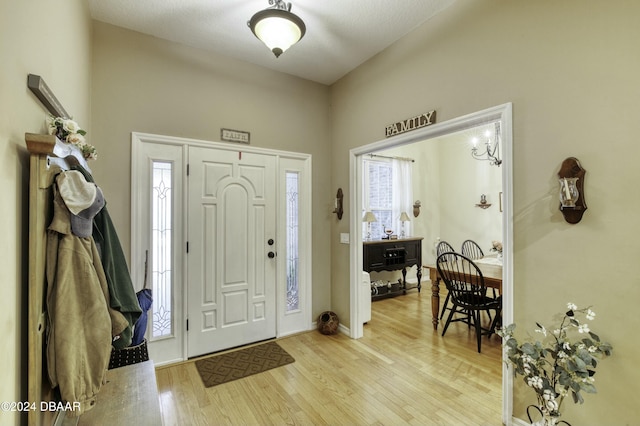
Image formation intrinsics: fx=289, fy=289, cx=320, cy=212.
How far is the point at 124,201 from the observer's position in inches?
102

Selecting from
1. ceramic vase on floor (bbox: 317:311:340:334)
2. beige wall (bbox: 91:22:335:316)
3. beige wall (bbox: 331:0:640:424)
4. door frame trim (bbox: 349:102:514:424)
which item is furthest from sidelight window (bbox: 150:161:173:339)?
beige wall (bbox: 331:0:640:424)

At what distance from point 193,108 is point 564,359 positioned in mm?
3445

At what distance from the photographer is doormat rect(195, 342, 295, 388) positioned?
2555mm

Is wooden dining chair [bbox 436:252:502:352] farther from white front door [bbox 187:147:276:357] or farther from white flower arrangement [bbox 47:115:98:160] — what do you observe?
white flower arrangement [bbox 47:115:98:160]

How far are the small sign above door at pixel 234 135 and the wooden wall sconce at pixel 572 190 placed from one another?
2745 millimetres

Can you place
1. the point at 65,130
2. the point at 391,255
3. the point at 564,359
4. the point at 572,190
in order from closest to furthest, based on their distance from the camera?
1. the point at 65,130
2. the point at 564,359
3. the point at 572,190
4. the point at 391,255

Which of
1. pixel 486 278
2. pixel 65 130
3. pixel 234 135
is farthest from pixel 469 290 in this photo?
pixel 65 130

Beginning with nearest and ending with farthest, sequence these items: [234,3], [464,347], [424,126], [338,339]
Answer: [234,3] → [424,126] → [464,347] → [338,339]

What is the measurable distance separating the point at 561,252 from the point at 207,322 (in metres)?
3.00

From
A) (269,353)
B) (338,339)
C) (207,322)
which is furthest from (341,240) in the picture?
(207,322)

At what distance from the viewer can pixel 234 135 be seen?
3.11 meters

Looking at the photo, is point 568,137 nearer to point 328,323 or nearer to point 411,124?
Result: point 411,124

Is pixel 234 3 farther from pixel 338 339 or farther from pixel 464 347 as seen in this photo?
pixel 464 347

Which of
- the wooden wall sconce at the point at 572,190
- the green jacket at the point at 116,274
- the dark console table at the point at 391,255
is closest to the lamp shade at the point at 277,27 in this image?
the green jacket at the point at 116,274
